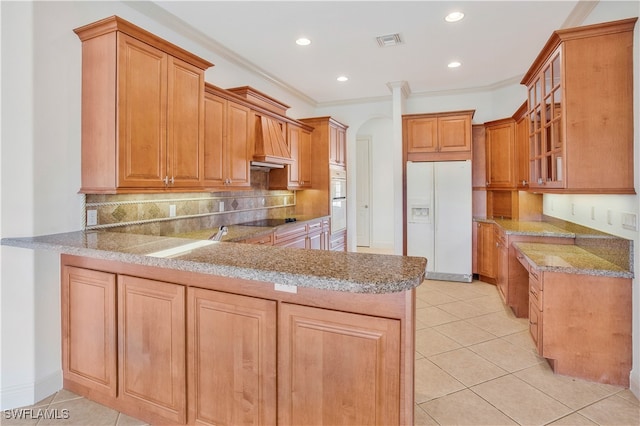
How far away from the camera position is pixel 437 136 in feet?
16.8

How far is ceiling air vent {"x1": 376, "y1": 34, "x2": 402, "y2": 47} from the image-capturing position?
3552 millimetres

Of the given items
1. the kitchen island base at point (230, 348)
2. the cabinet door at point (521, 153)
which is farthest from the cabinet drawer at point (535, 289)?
the cabinet door at point (521, 153)

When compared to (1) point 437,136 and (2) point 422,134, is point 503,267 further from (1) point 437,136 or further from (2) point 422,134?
(2) point 422,134

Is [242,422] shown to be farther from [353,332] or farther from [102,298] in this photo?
[102,298]

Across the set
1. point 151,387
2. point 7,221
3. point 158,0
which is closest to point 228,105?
point 158,0

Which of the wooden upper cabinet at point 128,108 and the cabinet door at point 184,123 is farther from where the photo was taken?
the cabinet door at point 184,123

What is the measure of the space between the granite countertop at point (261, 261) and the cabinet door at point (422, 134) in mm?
3895

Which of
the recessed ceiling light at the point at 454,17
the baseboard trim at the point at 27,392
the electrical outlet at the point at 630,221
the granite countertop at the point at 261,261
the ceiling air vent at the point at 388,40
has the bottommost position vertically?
the baseboard trim at the point at 27,392

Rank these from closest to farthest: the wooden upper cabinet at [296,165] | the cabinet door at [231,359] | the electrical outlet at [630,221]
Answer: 1. the cabinet door at [231,359]
2. the electrical outlet at [630,221]
3. the wooden upper cabinet at [296,165]

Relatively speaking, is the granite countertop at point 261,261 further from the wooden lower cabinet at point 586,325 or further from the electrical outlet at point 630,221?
the electrical outlet at point 630,221

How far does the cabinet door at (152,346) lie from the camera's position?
1811mm

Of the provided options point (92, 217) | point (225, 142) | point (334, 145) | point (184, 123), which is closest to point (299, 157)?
point (334, 145)

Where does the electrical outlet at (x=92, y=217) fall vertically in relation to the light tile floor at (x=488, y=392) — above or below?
above

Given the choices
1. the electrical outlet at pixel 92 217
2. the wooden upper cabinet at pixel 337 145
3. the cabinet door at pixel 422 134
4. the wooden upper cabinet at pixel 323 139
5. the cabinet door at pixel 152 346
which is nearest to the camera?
the cabinet door at pixel 152 346
